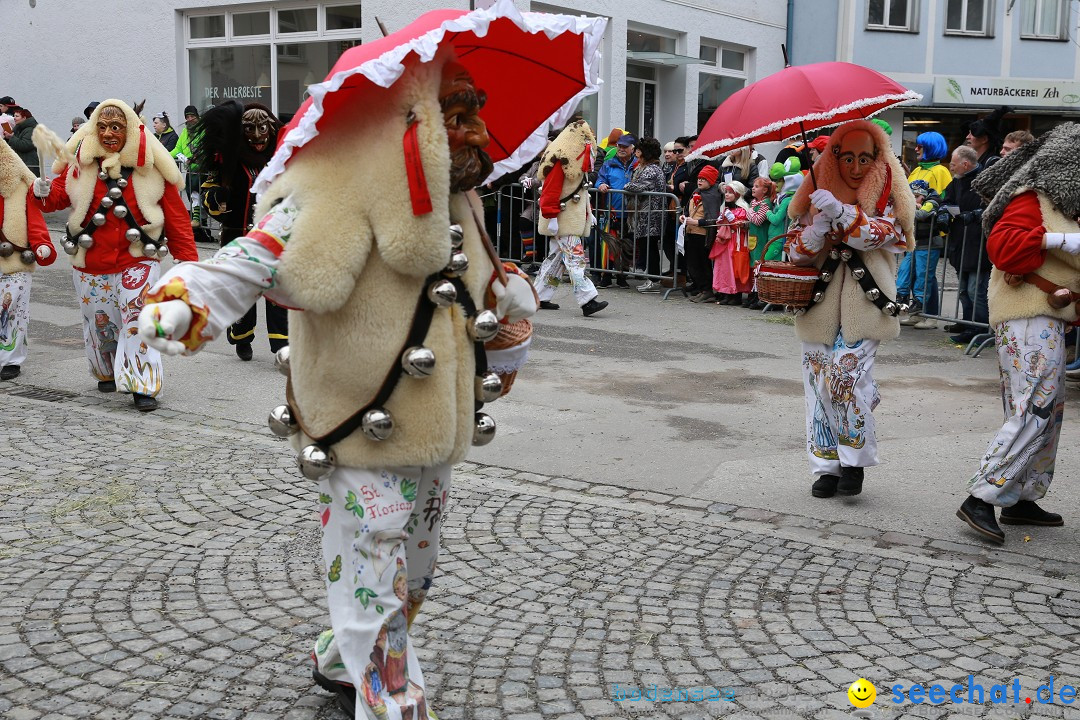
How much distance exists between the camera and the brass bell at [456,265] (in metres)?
3.08

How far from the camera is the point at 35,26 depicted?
21672 mm

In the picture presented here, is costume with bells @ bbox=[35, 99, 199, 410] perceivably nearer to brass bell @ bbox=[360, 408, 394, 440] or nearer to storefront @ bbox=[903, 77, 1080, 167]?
brass bell @ bbox=[360, 408, 394, 440]

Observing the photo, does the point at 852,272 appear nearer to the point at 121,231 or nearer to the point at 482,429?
the point at 482,429

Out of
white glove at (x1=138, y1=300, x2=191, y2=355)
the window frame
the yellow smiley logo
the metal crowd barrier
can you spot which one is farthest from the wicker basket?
the window frame

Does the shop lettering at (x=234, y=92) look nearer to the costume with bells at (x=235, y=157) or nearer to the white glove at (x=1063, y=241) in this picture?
the costume with bells at (x=235, y=157)

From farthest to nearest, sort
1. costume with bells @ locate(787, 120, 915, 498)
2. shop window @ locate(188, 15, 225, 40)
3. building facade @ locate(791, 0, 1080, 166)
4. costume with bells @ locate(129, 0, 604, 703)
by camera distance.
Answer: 1. building facade @ locate(791, 0, 1080, 166)
2. shop window @ locate(188, 15, 225, 40)
3. costume with bells @ locate(787, 120, 915, 498)
4. costume with bells @ locate(129, 0, 604, 703)

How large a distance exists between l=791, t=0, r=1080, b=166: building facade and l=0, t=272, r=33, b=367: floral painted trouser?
2039 centimetres

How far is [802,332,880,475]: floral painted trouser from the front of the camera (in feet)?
19.2

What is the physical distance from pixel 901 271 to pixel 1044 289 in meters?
7.50

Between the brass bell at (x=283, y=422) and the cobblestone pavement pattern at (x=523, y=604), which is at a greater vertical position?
the brass bell at (x=283, y=422)

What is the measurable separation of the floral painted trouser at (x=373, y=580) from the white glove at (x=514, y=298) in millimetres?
553

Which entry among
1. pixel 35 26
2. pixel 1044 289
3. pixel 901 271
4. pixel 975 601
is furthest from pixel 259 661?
pixel 35 26

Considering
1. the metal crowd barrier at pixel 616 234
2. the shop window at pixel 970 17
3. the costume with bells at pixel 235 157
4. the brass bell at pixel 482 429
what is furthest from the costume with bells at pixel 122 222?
the shop window at pixel 970 17

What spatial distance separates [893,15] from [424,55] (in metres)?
26.4
